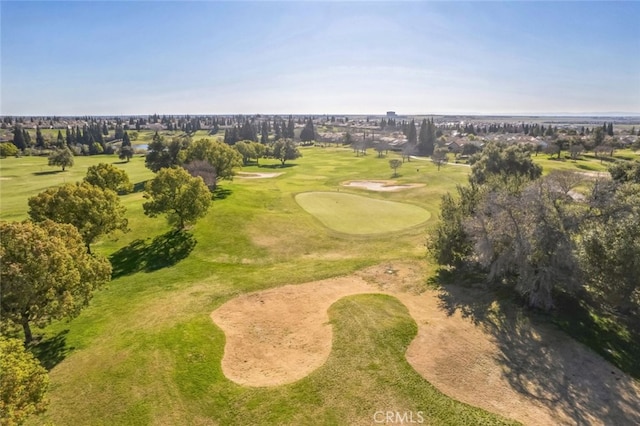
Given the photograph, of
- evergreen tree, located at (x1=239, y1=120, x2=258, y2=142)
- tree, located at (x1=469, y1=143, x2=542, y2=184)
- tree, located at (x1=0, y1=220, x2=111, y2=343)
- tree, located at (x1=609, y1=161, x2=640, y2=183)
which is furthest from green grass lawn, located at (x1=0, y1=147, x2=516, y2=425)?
evergreen tree, located at (x1=239, y1=120, x2=258, y2=142)

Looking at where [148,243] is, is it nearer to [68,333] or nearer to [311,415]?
[68,333]

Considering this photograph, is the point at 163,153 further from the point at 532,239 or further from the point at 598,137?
the point at 598,137

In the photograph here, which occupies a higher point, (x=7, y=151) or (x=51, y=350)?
(x=7, y=151)

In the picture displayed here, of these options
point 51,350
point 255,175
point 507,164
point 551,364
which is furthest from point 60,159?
point 551,364

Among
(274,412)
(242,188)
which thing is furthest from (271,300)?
(242,188)

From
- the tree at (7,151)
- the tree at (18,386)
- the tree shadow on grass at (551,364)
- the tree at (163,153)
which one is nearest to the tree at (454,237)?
the tree shadow on grass at (551,364)
